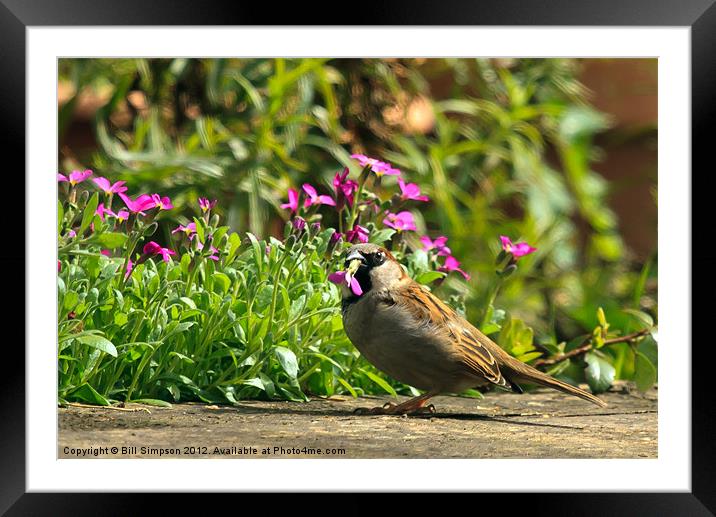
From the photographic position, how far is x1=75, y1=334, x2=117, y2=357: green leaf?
214cm

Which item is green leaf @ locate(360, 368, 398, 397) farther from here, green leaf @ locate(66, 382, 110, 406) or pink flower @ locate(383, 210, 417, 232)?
green leaf @ locate(66, 382, 110, 406)

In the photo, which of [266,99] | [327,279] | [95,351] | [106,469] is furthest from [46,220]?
→ [266,99]

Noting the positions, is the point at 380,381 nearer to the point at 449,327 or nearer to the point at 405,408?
the point at 405,408

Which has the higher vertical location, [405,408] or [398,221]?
[398,221]

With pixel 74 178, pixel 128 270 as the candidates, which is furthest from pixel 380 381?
pixel 74 178

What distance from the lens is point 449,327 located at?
2.36 metres

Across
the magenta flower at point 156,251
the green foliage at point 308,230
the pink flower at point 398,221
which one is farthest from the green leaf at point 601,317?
the magenta flower at point 156,251

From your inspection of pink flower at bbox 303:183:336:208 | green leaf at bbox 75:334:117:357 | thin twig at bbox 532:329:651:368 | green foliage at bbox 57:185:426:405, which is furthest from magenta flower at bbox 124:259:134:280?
thin twig at bbox 532:329:651:368

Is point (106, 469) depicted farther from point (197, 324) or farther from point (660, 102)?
point (660, 102)

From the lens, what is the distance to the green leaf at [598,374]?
286cm

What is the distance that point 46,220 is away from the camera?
6.81 feet

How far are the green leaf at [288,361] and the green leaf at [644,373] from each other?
1.10 metres

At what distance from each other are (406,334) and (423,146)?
2.54 m
